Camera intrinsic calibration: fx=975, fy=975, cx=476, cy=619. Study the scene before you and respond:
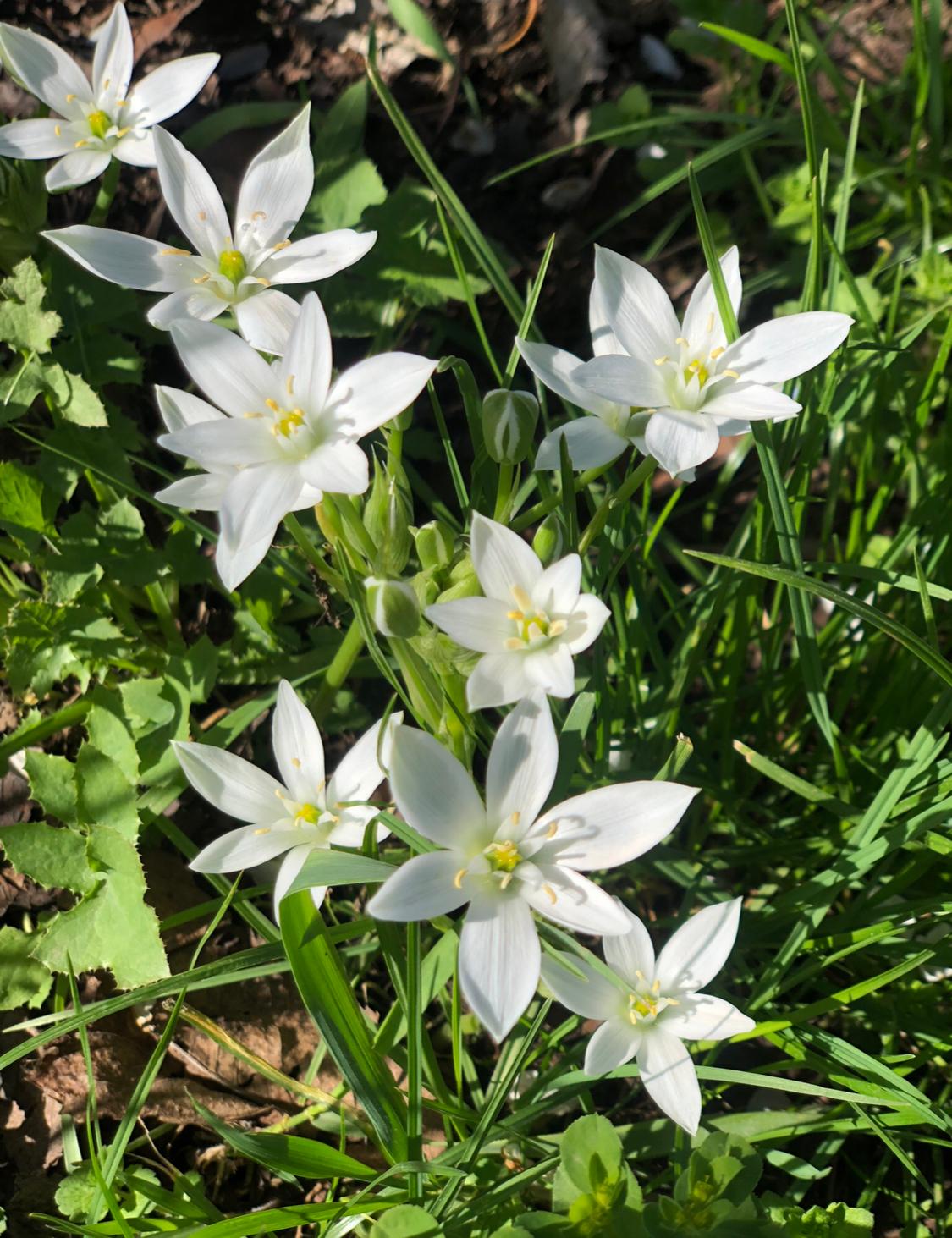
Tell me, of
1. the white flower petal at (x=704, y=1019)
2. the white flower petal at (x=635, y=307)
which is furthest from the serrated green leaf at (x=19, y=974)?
the white flower petal at (x=635, y=307)

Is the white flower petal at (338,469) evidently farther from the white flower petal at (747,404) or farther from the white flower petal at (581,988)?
the white flower petal at (581,988)

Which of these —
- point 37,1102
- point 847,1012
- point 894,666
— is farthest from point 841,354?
point 37,1102

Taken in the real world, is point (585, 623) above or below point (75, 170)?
below

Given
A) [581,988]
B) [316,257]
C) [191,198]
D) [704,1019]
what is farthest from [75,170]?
[704,1019]

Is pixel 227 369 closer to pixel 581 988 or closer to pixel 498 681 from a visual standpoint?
pixel 498 681

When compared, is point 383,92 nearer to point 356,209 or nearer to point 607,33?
point 356,209

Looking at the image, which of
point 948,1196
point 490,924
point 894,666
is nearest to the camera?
point 490,924
